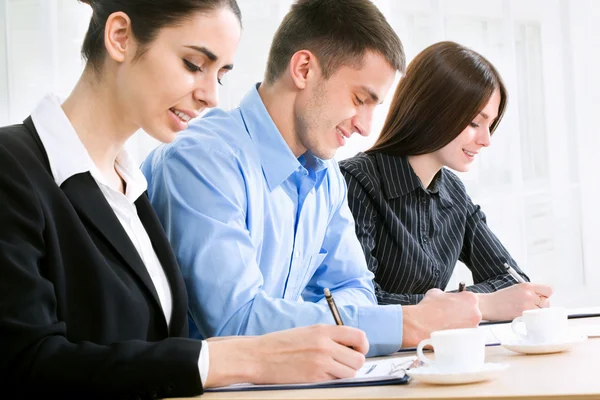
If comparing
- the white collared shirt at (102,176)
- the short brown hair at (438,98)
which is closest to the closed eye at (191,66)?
the white collared shirt at (102,176)

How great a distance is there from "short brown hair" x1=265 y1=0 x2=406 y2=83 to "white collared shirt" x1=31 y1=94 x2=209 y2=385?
0.63 meters

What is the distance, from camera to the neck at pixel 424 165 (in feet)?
9.16

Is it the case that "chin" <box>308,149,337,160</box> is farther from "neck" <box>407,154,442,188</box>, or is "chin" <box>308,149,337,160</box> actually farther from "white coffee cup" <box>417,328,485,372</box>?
"white coffee cup" <box>417,328,485,372</box>

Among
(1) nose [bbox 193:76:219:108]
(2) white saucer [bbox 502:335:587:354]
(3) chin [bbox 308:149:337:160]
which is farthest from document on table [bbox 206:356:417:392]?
(3) chin [bbox 308:149:337:160]

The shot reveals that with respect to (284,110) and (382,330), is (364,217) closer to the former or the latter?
(284,110)

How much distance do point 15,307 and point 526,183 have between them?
3440 millimetres

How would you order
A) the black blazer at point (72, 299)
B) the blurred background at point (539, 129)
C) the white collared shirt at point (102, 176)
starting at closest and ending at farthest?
the black blazer at point (72, 299)
the white collared shirt at point (102, 176)
the blurred background at point (539, 129)

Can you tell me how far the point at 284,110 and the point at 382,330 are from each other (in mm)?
656

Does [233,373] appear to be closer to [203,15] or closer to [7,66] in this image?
[203,15]

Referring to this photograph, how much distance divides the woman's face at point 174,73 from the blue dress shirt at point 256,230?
0.25 meters

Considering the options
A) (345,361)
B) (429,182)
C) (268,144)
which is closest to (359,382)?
(345,361)

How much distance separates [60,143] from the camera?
1.49 m

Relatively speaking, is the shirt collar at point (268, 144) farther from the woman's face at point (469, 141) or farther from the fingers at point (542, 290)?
the woman's face at point (469, 141)

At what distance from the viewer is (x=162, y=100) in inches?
62.4
